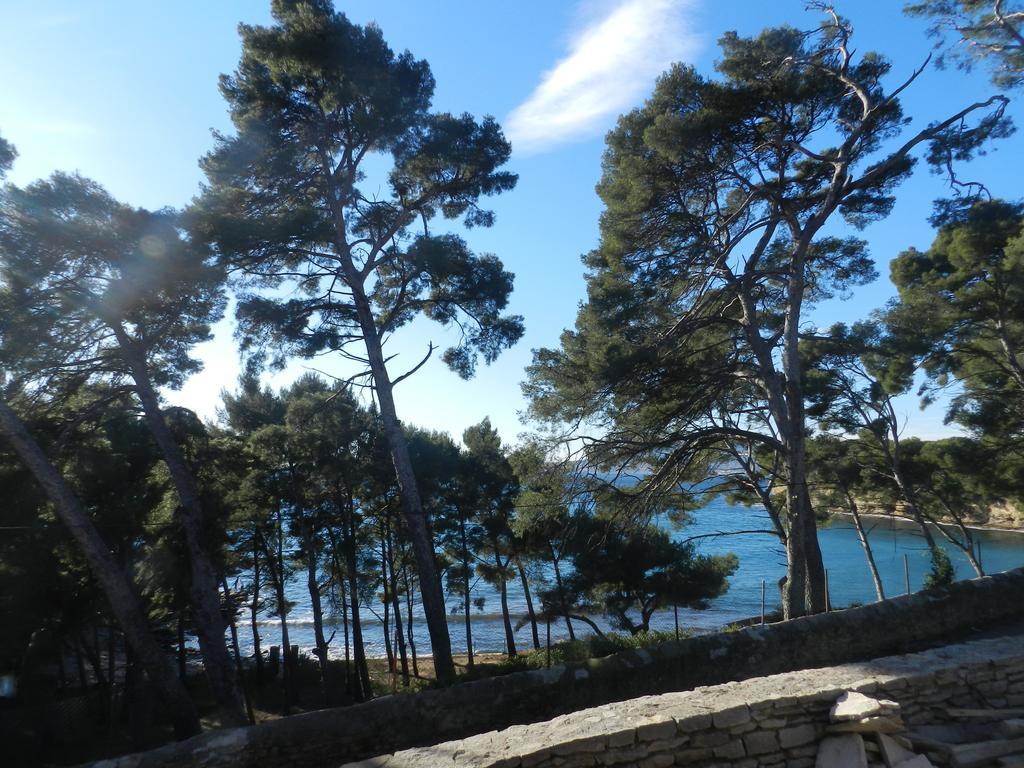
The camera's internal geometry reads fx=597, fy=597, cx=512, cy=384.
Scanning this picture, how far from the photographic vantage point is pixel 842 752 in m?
4.15

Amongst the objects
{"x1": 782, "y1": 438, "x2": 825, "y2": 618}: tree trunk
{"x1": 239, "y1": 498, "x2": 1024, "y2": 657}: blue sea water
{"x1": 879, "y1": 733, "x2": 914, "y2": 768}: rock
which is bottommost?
{"x1": 239, "y1": 498, "x2": 1024, "y2": 657}: blue sea water

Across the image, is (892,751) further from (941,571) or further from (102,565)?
(941,571)

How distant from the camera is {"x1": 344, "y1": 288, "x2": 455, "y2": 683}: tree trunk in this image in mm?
8594

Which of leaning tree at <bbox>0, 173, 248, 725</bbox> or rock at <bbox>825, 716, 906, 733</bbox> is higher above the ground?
leaning tree at <bbox>0, 173, 248, 725</bbox>

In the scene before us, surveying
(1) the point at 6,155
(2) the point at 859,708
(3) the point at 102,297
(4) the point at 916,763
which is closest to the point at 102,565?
(3) the point at 102,297

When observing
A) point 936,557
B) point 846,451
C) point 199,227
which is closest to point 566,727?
point 199,227

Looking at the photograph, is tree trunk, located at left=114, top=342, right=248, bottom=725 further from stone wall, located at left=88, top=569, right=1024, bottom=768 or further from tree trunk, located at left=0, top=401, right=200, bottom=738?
stone wall, located at left=88, top=569, right=1024, bottom=768

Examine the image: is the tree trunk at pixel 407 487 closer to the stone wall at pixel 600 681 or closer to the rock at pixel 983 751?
the stone wall at pixel 600 681

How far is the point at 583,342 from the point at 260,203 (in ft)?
19.3

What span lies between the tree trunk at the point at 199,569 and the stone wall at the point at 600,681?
360cm

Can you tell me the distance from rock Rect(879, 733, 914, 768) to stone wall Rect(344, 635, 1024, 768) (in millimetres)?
366

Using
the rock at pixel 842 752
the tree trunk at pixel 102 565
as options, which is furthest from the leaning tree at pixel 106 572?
the rock at pixel 842 752

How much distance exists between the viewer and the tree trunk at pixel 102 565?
7555mm

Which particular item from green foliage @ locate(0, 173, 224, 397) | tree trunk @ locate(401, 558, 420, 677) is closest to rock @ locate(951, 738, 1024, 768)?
green foliage @ locate(0, 173, 224, 397)
